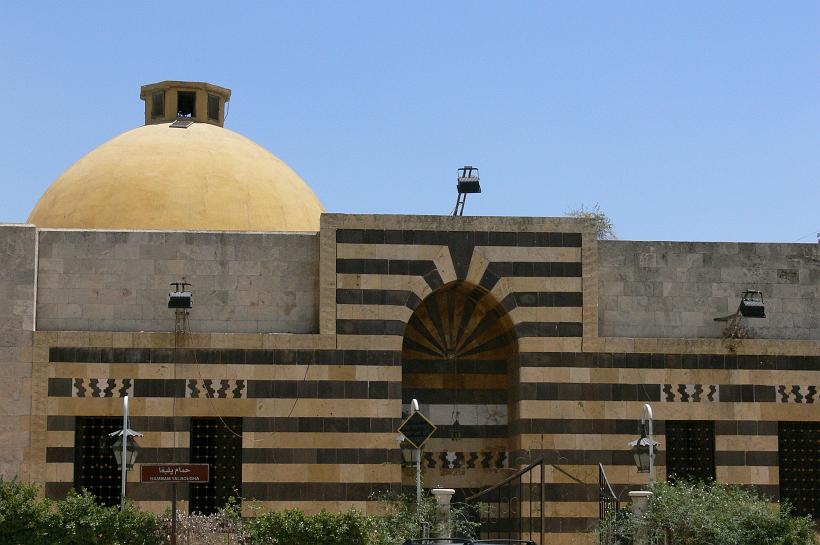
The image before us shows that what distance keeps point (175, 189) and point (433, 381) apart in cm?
748

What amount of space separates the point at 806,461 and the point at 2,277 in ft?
52.2

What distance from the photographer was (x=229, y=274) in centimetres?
2825

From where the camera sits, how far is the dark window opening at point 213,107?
36.6 metres

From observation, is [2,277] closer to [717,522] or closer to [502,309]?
[502,309]

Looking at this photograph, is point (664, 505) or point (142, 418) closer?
point (664, 505)

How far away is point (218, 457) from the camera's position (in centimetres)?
2775

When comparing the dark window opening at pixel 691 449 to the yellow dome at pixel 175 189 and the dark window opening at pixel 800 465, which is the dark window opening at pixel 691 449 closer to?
the dark window opening at pixel 800 465

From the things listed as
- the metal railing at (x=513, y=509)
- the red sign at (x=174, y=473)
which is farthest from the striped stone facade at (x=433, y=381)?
the red sign at (x=174, y=473)

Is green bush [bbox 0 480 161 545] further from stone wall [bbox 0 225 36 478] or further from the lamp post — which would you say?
stone wall [bbox 0 225 36 478]

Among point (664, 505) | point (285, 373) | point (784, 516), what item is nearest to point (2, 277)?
point (285, 373)

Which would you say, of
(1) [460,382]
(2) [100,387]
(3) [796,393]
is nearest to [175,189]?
(2) [100,387]

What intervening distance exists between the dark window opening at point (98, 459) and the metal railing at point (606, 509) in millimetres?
8931

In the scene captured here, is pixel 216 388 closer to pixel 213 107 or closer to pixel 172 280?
pixel 172 280

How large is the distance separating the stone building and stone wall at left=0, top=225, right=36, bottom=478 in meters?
0.04
